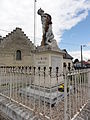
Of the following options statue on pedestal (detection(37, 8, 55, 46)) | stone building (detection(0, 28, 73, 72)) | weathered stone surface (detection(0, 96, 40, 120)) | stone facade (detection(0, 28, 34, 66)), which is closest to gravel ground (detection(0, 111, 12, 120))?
weathered stone surface (detection(0, 96, 40, 120))

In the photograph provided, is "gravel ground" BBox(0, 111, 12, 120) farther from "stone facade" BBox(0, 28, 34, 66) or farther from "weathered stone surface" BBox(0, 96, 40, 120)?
"stone facade" BBox(0, 28, 34, 66)

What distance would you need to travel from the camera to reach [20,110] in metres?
3.21

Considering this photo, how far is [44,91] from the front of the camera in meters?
2.85

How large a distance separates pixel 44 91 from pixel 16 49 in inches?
714

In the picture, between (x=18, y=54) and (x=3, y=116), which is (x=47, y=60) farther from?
(x=18, y=54)

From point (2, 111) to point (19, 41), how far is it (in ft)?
57.2

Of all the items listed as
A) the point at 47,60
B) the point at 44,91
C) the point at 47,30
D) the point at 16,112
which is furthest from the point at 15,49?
the point at 44,91

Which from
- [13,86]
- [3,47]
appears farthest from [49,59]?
[3,47]

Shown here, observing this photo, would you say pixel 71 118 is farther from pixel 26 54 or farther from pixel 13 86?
pixel 26 54

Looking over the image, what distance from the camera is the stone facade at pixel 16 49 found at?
18.7m

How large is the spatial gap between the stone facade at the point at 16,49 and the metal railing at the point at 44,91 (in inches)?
570

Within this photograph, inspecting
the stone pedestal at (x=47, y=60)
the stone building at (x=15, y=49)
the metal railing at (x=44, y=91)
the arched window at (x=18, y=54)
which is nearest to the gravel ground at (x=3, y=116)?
the metal railing at (x=44, y=91)

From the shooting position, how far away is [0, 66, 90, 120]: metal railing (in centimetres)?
295

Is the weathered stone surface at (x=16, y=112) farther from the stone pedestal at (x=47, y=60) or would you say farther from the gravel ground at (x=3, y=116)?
the stone pedestal at (x=47, y=60)
